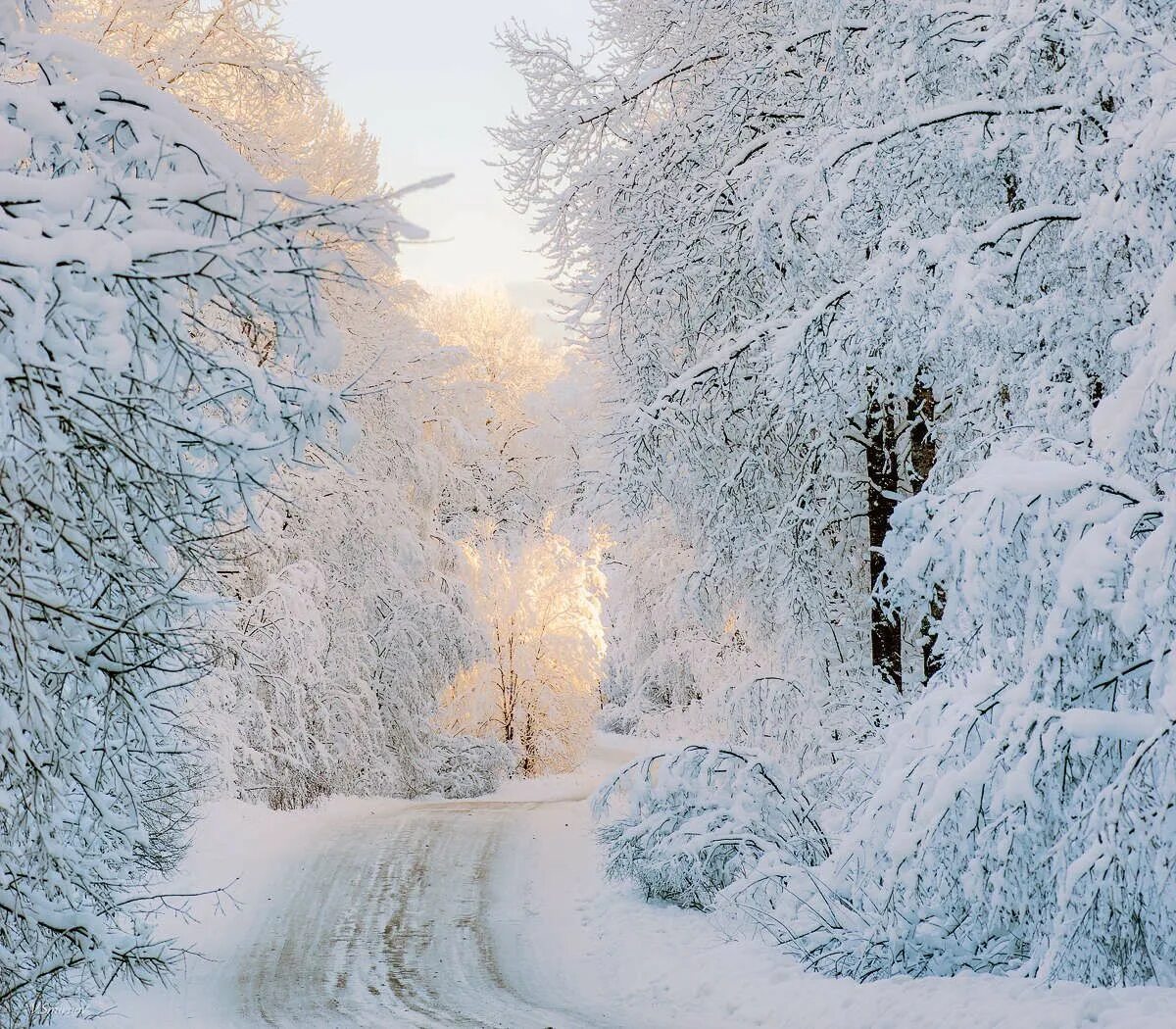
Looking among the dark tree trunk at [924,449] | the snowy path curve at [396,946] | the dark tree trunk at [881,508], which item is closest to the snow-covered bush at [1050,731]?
the snowy path curve at [396,946]

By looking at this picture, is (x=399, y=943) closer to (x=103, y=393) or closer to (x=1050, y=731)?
(x=1050, y=731)

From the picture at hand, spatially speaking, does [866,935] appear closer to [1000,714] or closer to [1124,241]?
[1000,714]

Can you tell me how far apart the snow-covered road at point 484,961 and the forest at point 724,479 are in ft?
0.26

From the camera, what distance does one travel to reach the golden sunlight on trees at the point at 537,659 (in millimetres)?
23859

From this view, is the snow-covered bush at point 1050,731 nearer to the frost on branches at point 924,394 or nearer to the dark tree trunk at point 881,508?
the frost on branches at point 924,394

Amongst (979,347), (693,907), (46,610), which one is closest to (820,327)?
(979,347)

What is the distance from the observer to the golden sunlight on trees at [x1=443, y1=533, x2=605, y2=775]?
23.9m

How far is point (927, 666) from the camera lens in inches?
366

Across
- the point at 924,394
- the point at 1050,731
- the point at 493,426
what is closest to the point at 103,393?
the point at 1050,731

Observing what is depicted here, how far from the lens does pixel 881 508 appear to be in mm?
10352

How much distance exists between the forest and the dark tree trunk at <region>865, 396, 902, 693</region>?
0.24 feet

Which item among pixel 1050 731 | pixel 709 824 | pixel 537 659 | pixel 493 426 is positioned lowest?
pixel 709 824

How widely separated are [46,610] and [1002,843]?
14.1ft

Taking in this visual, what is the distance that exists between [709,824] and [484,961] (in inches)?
86.2
